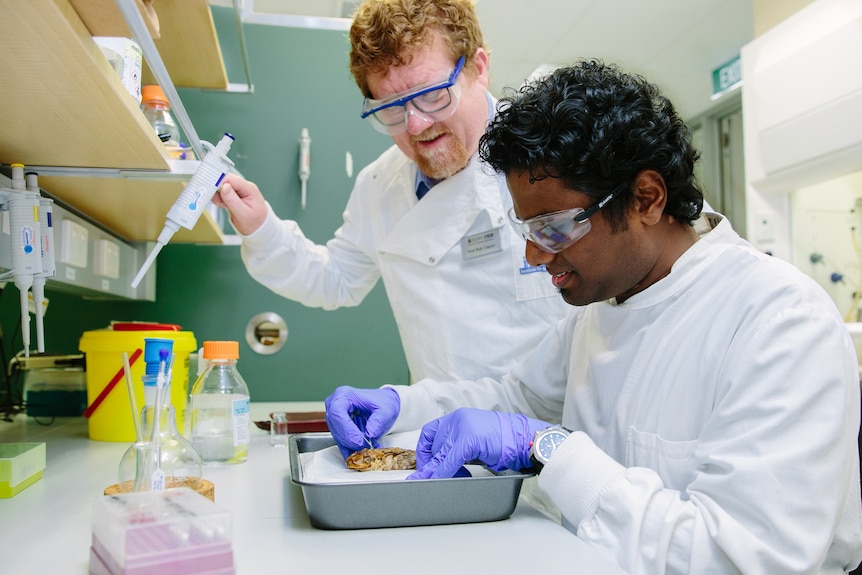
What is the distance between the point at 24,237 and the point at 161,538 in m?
0.74

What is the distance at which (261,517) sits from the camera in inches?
36.4

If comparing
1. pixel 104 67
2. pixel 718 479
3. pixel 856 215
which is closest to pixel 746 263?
pixel 718 479

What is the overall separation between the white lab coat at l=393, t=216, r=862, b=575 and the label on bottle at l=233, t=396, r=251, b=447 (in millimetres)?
627

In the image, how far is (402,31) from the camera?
1.46 meters

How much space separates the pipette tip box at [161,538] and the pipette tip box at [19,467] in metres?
0.45

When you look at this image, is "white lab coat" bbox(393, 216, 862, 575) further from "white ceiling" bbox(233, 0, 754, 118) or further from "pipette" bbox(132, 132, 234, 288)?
"white ceiling" bbox(233, 0, 754, 118)

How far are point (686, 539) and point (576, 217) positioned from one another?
488 millimetres

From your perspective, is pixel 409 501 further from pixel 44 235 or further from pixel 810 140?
pixel 810 140

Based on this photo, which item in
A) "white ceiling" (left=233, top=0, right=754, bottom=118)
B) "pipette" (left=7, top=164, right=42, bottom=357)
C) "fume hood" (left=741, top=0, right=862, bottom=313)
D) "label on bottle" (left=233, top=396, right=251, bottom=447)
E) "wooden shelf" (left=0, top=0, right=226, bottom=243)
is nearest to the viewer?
"wooden shelf" (left=0, top=0, right=226, bottom=243)

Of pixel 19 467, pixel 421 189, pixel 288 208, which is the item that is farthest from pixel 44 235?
pixel 288 208

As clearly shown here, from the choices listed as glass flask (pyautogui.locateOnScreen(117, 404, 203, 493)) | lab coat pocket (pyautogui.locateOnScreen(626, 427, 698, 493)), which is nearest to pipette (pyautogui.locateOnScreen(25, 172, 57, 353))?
glass flask (pyautogui.locateOnScreen(117, 404, 203, 493))

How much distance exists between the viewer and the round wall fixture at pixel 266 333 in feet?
7.70

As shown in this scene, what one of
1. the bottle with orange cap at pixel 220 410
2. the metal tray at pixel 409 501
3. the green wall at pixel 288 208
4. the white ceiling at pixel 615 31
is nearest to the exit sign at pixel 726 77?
the white ceiling at pixel 615 31

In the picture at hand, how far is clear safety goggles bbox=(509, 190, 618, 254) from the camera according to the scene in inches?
40.5
